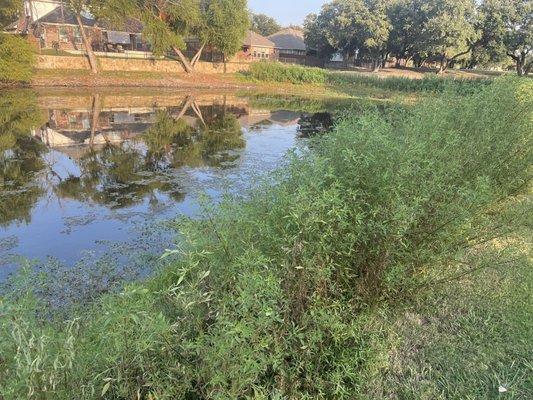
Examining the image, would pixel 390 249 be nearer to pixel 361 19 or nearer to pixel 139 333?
pixel 139 333

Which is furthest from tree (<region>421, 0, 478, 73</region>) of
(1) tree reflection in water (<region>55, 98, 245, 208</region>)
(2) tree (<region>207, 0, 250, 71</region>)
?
(1) tree reflection in water (<region>55, 98, 245, 208</region>)

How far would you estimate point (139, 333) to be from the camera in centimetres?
241

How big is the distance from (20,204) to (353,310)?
8182mm

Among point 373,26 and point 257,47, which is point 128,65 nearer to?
point 257,47

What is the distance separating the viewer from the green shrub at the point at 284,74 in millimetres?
37844

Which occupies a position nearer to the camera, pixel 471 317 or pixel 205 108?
pixel 471 317

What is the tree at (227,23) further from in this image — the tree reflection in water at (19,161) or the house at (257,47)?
the tree reflection in water at (19,161)

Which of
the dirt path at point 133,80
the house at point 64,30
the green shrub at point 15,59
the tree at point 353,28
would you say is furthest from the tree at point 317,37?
the green shrub at point 15,59

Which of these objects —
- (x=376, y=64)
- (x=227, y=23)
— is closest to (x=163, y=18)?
(x=227, y=23)

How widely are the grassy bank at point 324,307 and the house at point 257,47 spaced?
50.8 m

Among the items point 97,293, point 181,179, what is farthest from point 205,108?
point 97,293

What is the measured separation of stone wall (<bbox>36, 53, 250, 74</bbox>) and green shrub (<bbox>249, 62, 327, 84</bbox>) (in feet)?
10.2

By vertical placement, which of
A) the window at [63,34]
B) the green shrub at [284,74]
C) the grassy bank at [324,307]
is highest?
the window at [63,34]

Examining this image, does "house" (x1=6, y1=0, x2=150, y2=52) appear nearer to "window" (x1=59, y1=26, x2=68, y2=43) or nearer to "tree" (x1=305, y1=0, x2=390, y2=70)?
"window" (x1=59, y1=26, x2=68, y2=43)
